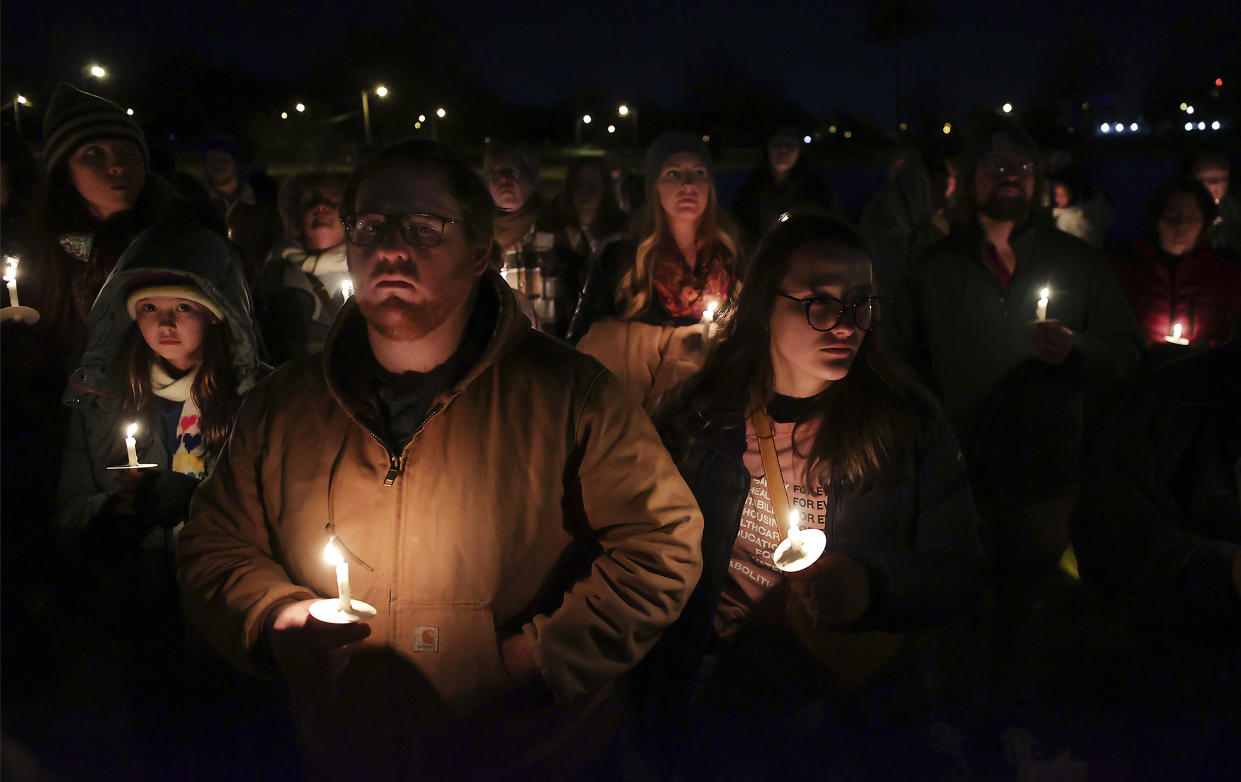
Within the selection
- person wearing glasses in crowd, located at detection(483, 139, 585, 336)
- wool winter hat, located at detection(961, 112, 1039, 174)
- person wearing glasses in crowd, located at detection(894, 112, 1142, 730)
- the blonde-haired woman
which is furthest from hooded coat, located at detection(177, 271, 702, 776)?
person wearing glasses in crowd, located at detection(483, 139, 585, 336)

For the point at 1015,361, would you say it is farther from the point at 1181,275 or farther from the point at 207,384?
the point at 207,384

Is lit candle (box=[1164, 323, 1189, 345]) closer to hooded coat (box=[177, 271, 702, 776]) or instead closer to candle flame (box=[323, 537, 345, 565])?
hooded coat (box=[177, 271, 702, 776])

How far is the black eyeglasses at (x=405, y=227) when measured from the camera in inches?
88.6

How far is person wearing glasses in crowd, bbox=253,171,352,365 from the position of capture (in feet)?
16.6

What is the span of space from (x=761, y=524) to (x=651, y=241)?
8.47 feet

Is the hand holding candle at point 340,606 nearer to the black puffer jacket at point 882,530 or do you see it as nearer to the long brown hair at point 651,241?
the black puffer jacket at point 882,530

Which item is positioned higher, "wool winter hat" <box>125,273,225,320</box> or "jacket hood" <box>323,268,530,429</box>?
"wool winter hat" <box>125,273,225,320</box>

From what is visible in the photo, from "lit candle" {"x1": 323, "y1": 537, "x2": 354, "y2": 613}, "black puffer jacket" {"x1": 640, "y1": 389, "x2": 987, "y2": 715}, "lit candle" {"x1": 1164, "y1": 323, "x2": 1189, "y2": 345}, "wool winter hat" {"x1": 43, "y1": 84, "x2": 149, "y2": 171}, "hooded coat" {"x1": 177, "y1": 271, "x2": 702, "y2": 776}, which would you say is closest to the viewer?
"lit candle" {"x1": 323, "y1": 537, "x2": 354, "y2": 613}

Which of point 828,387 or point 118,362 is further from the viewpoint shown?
point 118,362

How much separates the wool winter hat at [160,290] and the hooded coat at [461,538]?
139cm

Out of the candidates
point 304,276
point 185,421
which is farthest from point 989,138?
point 185,421

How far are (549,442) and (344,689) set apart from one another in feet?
2.56

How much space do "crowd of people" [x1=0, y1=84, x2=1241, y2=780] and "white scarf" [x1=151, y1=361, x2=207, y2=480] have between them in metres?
0.01

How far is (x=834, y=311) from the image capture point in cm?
273
